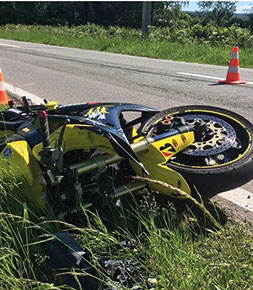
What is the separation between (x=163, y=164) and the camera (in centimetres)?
255

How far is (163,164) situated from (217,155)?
53 centimetres

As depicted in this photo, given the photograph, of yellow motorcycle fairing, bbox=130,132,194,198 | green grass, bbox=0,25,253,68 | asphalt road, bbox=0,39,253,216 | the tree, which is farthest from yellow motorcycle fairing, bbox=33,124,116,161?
the tree

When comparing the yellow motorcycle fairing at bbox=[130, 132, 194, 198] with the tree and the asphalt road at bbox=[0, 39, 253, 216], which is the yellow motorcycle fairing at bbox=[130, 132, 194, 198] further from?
the tree

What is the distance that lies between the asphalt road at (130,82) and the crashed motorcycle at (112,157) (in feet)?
9.90

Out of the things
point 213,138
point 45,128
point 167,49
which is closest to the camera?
point 45,128

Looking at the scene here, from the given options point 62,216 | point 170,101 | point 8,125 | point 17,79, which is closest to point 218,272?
point 62,216

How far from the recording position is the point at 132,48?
631 inches

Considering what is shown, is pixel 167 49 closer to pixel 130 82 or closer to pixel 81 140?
pixel 130 82

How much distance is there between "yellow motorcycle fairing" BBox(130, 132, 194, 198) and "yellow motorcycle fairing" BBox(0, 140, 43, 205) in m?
0.70

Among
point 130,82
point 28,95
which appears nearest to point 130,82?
point 130,82

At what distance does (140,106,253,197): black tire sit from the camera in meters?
2.51

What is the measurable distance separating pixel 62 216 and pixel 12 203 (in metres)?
0.53

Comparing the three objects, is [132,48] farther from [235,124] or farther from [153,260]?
[153,260]

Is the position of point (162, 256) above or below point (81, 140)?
below
